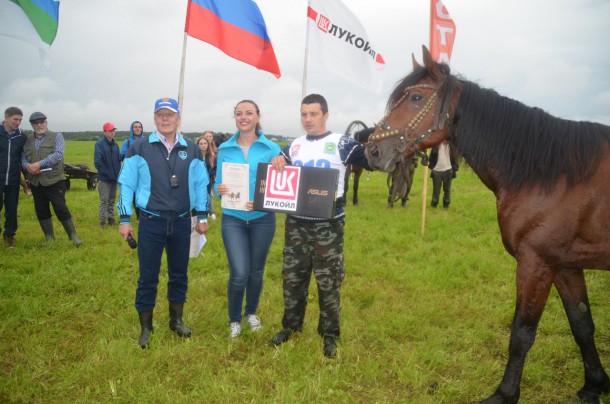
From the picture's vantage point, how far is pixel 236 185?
3797mm

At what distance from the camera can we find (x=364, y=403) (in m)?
3.15

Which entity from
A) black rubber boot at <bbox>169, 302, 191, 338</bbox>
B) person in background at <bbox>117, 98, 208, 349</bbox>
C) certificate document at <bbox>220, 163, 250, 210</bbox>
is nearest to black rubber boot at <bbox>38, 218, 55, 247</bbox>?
black rubber boot at <bbox>169, 302, 191, 338</bbox>

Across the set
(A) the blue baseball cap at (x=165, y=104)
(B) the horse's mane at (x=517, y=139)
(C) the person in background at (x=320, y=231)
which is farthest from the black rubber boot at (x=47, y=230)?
(B) the horse's mane at (x=517, y=139)

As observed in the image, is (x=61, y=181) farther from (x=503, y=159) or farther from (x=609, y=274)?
(x=609, y=274)

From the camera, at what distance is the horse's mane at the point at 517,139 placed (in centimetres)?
287

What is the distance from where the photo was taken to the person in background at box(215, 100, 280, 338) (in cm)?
386

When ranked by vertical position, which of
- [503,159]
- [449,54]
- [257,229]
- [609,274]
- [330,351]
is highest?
[449,54]

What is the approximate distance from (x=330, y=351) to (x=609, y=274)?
5.36m

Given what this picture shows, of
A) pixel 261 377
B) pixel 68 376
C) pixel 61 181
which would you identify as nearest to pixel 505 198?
pixel 261 377

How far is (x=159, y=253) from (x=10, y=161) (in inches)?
218

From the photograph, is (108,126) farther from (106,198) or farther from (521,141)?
(521,141)

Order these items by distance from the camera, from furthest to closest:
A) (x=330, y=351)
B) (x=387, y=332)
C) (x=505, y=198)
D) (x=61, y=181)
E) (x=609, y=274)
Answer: (x=61, y=181), (x=609, y=274), (x=387, y=332), (x=330, y=351), (x=505, y=198)

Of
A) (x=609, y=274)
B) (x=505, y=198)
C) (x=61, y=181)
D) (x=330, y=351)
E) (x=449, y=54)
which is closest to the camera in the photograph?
(x=505, y=198)

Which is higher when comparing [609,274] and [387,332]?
[609,274]
